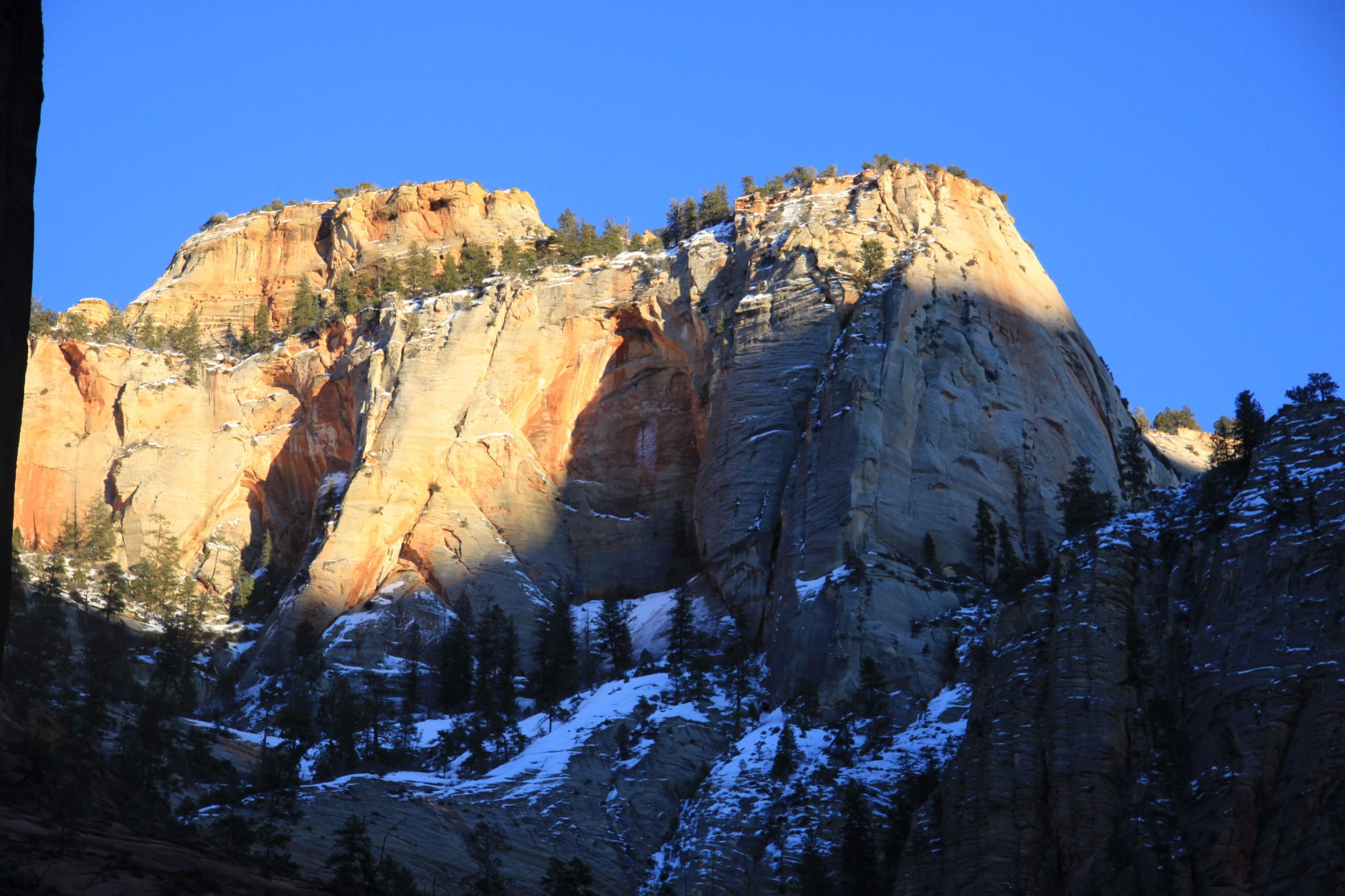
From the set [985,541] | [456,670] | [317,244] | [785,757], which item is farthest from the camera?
[317,244]

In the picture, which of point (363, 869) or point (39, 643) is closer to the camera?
point (363, 869)

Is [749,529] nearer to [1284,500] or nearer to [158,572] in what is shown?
[158,572]

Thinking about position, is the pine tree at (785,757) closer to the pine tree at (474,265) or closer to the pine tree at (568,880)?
the pine tree at (568,880)

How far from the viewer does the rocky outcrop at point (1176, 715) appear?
37625 millimetres

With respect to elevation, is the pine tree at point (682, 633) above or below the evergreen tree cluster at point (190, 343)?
below

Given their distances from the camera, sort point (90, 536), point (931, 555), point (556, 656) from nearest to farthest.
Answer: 1. point (931, 555)
2. point (556, 656)
3. point (90, 536)

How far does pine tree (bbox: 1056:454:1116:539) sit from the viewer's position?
221 ft

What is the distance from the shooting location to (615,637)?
248 feet

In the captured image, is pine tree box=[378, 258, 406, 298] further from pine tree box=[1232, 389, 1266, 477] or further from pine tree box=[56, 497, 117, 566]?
pine tree box=[1232, 389, 1266, 477]

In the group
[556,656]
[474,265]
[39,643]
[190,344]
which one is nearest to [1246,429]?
[556,656]

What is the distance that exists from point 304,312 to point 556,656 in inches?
1761

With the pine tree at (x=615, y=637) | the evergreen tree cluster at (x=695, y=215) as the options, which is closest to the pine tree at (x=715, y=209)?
the evergreen tree cluster at (x=695, y=215)

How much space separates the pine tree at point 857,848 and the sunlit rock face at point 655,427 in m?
14.5

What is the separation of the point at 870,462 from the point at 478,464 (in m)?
25.4
